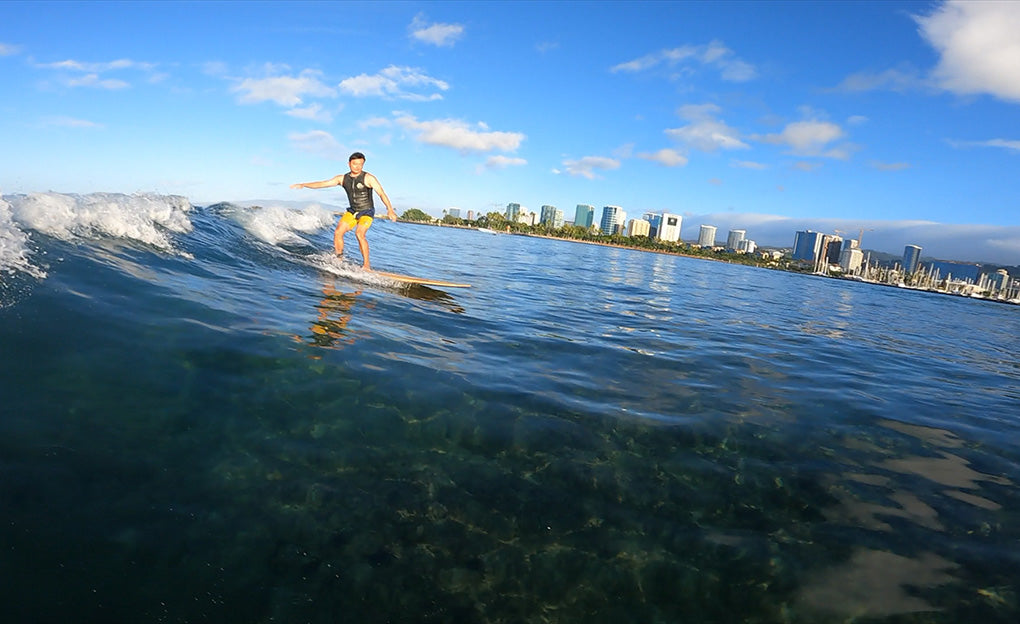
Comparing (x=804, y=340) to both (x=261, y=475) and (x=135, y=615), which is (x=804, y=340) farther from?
(x=135, y=615)

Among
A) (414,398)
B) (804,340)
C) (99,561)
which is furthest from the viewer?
(804,340)

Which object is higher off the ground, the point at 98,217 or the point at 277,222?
the point at 277,222

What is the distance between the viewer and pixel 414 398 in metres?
5.84

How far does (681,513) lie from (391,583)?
2403 millimetres

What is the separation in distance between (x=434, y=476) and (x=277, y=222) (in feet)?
70.2

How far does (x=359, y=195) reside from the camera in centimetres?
1355

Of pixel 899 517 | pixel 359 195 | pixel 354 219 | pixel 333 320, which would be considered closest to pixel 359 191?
pixel 359 195

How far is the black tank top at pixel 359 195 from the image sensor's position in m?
13.5

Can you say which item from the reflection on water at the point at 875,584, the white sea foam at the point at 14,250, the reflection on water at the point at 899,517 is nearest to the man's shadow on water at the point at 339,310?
the white sea foam at the point at 14,250

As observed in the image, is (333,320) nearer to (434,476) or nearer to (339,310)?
(339,310)

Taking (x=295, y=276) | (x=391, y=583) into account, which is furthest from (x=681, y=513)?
(x=295, y=276)

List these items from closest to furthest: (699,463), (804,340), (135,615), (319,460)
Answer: (135,615), (319,460), (699,463), (804,340)

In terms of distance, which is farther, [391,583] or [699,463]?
[699,463]

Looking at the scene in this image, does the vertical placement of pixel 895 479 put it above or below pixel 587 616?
above
